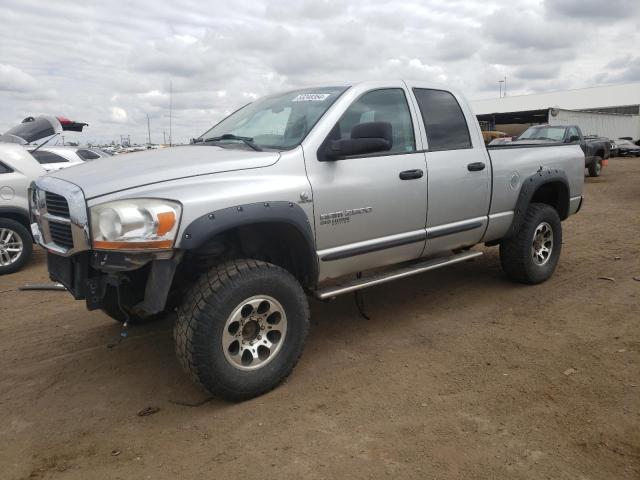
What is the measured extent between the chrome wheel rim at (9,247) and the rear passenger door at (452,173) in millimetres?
5450

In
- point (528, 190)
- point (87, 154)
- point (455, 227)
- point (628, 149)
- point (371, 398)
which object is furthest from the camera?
point (628, 149)

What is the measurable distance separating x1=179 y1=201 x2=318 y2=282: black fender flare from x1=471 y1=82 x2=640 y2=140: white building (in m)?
23.1

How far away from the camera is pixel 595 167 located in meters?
17.8

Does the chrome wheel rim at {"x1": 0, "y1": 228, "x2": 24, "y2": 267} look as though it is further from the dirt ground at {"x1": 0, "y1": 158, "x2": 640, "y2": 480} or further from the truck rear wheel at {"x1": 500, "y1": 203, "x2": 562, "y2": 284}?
the truck rear wheel at {"x1": 500, "y1": 203, "x2": 562, "y2": 284}

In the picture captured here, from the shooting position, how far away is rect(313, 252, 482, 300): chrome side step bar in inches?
140

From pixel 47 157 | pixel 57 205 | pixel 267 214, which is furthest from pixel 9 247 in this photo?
pixel 267 214

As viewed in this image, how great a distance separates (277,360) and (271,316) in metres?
0.28

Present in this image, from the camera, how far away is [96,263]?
A: 2.93m

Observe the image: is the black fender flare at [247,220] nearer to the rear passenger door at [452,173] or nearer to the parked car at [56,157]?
the rear passenger door at [452,173]

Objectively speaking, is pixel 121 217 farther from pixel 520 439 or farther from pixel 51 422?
pixel 520 439

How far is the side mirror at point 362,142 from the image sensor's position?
3373 mm

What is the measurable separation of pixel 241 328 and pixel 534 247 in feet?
11.2

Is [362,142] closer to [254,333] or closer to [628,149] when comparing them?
[254,333]

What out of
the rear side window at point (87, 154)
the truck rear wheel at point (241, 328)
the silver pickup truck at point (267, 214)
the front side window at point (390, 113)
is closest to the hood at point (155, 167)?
the silver pickup truck at point (267, 214)
